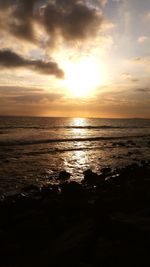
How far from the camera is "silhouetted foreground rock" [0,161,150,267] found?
549 centimetres

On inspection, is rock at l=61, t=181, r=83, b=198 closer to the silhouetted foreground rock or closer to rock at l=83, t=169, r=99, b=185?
the silhouetted foreground rock

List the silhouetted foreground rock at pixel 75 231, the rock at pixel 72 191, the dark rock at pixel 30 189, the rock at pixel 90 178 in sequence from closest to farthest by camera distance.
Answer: the silhouetted foreground rock at pixel 75 231 → the rock at pixel 72 191 → the dark rock at pixel 30 189 → the rock at pixel 90 178

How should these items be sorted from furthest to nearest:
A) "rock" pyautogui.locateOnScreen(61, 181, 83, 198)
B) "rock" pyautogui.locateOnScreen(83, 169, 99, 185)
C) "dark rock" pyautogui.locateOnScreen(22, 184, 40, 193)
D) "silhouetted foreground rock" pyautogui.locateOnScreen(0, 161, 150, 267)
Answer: "rock" pyautogui.locateOnScreen(83, 169, 99, 185), "dark rock" pyautogui.locateOnScreen(22, 184, 40, 193), "rock" pyautogui.locateOnScreen(61, 181, 83, 198), "silhouetted foreground rock" pyautogui.locateOnScreen(0, 161, 150, 267)

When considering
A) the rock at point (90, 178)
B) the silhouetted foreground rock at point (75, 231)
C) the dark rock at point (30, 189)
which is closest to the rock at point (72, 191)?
the silhouetted foreground rock at point (75, 231)

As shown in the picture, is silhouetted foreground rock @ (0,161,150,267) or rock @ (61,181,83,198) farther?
rock @ (61,181,83,198)

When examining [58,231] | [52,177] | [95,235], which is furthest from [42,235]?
[52,177]

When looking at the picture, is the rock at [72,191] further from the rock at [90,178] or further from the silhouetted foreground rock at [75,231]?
the rock at [90,178]

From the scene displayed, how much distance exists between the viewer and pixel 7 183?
48.2ft

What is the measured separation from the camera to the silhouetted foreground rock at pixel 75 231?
5.49 metres

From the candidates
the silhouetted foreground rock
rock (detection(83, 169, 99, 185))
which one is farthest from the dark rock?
rock (detection(83, 169, 99, 185))

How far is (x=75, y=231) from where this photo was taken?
6.93 meters

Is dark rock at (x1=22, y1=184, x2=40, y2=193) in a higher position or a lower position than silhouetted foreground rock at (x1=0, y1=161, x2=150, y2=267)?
lower

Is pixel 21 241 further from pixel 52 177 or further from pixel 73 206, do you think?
pixel 52 177

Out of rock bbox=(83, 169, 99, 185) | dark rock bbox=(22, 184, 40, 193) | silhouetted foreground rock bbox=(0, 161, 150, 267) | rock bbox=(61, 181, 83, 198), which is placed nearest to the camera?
silhouetted foreground rock bbox=(0, 161, 150, 267)
